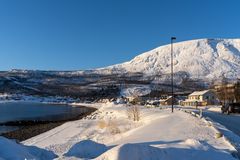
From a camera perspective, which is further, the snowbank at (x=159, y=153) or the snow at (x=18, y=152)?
the snow at (x=18, y=152)

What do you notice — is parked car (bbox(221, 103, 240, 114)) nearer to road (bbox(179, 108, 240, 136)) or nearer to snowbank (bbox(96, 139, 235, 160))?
road (bbox(179, 108, 240, 136))

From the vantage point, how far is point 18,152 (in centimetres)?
1379

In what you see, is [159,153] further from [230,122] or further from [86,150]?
[230,122]

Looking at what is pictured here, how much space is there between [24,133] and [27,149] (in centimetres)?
3388

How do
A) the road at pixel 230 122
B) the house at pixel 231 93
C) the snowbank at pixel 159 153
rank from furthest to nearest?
the house at pixel 231 93 → the road at pixel 230 122 → the snowbank at pixel 159 153

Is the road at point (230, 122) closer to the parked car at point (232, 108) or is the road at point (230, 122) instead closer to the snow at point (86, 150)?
the parked car at point (232, 108)

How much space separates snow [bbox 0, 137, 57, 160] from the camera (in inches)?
528

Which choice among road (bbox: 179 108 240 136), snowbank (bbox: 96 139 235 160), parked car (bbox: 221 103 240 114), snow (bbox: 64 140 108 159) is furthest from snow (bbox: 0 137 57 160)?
parked car (bbox: 221 103 240 114)

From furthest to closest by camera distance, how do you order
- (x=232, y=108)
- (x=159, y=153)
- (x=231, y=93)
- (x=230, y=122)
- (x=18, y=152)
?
(x=231, y=93), (x=232, y=108), (x=230, y=122), (x=18, y=152), (x=159, y=153)

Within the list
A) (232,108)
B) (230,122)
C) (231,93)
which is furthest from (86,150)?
(231,93)

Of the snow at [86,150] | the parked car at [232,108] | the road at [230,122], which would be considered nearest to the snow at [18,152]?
the snow at [86,150]

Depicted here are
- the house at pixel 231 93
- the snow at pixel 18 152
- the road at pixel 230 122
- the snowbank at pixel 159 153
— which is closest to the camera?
the snowbank at pixel 159 153

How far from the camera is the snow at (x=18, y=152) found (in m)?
13.4

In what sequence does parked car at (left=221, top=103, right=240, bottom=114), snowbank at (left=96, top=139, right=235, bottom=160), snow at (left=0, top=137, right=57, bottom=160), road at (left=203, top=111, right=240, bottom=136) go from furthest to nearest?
parked car at (left=221, top=103, right=240, bottom=114) < road at (left=203, top=111, right=240, bottom=136) < snow at (left=0, top=137, right=57, bottom=160) < snowbank at (left=96, top=139, right=235, bottom=160)
